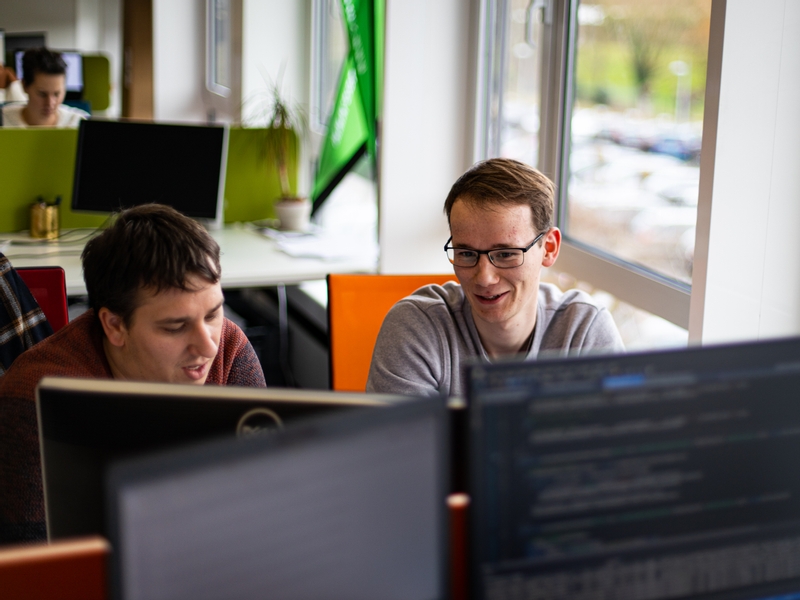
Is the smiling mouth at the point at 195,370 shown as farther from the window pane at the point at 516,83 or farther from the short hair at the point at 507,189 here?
the window pane at the point at 516,83

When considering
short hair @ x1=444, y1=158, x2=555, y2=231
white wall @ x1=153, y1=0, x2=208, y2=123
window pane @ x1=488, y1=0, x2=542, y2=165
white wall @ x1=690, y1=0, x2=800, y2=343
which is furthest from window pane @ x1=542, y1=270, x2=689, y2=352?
white wall @ x1=153, y1=0, x2=208, y2=123

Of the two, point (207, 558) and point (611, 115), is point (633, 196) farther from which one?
point (207, 558)

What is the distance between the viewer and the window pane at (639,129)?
2100 mm

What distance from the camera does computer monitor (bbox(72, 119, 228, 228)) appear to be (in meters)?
3.55

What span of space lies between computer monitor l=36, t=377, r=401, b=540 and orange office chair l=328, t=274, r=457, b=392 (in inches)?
43.7

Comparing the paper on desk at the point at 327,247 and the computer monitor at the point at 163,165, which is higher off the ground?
the computer monitor at the point at 163,165

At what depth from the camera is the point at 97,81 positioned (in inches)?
283

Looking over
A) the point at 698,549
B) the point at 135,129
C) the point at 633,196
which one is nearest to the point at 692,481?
the point at 698,549

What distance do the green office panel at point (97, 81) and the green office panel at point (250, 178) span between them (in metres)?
3.78

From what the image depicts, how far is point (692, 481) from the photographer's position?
2.95 ft

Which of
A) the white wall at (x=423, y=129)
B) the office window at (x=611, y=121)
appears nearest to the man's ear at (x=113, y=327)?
the office window at (x=611, y=121)

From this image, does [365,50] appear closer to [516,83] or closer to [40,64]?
[516,83]

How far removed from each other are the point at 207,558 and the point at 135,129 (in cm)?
315

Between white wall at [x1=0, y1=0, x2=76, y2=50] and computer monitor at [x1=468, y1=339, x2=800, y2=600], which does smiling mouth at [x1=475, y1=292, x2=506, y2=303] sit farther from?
white wall at [x1=0, y1=0, x2=76, y2=50]
